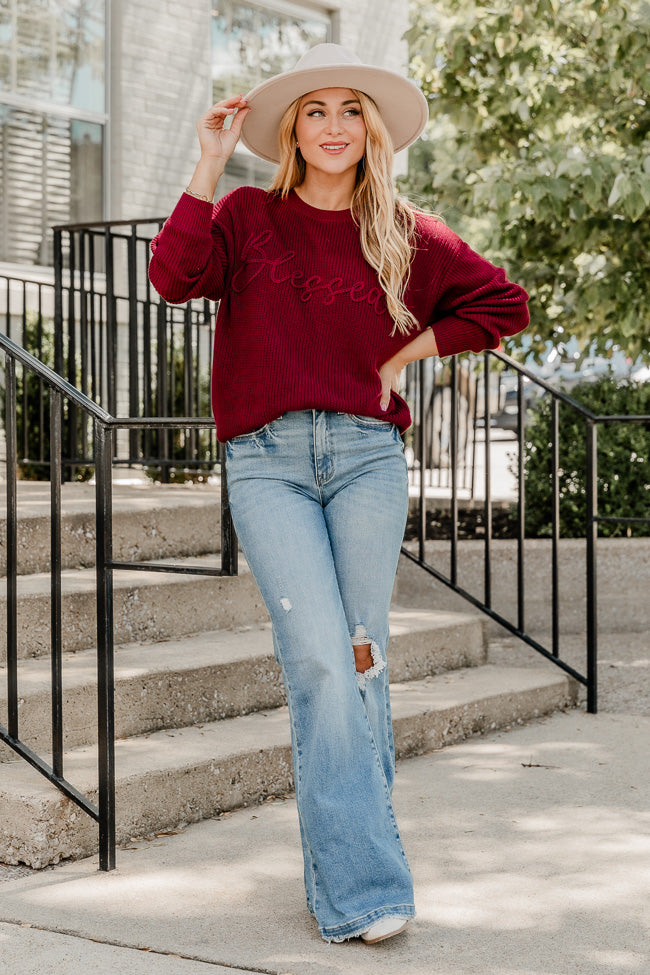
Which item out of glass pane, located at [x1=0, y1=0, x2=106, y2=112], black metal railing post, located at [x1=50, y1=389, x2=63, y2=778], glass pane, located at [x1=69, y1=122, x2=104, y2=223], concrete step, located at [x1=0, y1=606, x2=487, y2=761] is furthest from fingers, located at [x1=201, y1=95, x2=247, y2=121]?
glass pane, located at [x1=69, y1=122, x2=104, y2=223]

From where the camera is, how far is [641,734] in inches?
179

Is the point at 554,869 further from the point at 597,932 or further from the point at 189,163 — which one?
the point at 189,163

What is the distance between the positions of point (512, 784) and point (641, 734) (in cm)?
85

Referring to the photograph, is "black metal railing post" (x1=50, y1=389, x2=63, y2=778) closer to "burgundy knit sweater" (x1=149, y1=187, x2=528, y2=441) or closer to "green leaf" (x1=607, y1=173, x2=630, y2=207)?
"burgundy knit sweater" (x1=149, y1=187, x2=528, y2=441)

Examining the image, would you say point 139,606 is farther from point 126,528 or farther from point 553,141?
point 553,141

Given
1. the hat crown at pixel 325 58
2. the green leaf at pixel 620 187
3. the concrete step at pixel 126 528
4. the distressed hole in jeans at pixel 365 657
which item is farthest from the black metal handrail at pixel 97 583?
the green leaf at pixel 620 187

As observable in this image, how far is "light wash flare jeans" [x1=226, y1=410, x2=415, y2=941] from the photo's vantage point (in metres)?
2.64

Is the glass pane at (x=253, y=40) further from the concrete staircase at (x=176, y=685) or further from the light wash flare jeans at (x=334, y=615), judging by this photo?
the light wash flare jeans at (x=334, y=615)

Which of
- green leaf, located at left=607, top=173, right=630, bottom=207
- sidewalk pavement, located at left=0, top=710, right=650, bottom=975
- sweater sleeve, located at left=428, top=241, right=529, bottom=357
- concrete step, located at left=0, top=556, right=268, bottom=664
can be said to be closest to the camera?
sidewalk pavement, located at left=0, top=710, right=650, bottom=975

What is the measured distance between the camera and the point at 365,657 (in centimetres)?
278

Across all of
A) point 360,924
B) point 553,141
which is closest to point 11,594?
point 360,924

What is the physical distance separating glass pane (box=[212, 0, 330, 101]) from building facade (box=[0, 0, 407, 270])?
0.08ft

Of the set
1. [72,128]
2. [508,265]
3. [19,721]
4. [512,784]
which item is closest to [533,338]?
[508,265]

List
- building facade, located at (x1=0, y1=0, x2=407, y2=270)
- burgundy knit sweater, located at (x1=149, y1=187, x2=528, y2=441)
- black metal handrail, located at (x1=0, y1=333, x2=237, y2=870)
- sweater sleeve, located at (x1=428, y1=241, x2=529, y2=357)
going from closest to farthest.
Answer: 1. burgundy knit sweater, located at (x1=149, y1=187, x2=528, y2=441)
2. sweater sleeve, located at (x1=428, y1=241, x2=529, y2=357)
3. black metal handrail, located at (x1=0, y1=333, x2=237, y2=870)
4. building facade, located at (x1=0, y1=0, x2=407, y2=270)
